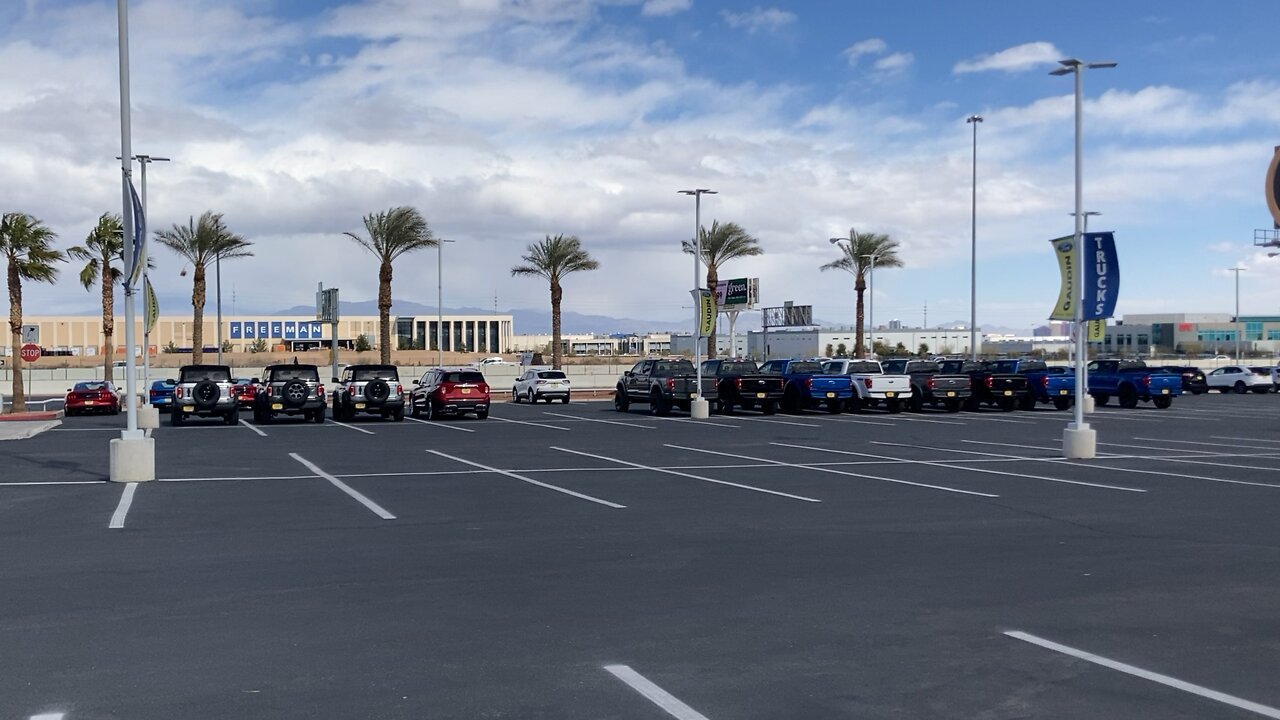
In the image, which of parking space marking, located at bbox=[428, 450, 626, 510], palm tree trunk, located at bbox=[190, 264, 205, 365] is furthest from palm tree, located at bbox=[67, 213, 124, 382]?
parking space marking, located at bbox=[428, 450, 626, 510]

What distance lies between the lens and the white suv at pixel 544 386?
51.2 metres

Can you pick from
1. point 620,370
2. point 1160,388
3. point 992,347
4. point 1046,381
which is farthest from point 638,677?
point 992,347

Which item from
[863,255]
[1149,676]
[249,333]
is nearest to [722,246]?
[863,255]

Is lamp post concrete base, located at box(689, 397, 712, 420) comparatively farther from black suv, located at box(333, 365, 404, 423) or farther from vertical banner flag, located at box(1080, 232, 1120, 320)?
vertical banner flag, located at box(1080, 232, 1120, 320)

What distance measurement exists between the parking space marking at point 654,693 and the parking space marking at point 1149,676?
2.72 metres

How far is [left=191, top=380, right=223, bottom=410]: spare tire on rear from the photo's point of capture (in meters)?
34.6

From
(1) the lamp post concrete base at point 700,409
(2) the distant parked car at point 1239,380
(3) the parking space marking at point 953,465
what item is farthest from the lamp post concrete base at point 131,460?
(2) the distant parked car at point 1239,380

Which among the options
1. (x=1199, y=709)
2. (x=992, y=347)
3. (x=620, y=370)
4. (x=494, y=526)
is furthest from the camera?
(x=992, y=347)

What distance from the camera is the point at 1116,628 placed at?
331 inches

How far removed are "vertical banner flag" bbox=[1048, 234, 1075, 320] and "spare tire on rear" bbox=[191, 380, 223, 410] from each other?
23.3 meters

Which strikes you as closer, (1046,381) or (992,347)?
(1046,381)

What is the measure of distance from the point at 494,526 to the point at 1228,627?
7909mm

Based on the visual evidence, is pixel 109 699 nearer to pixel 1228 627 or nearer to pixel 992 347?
pixel 1228 627

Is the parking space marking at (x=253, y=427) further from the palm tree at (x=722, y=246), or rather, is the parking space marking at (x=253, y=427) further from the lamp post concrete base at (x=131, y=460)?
the palm tree at (x=722, y=246)
